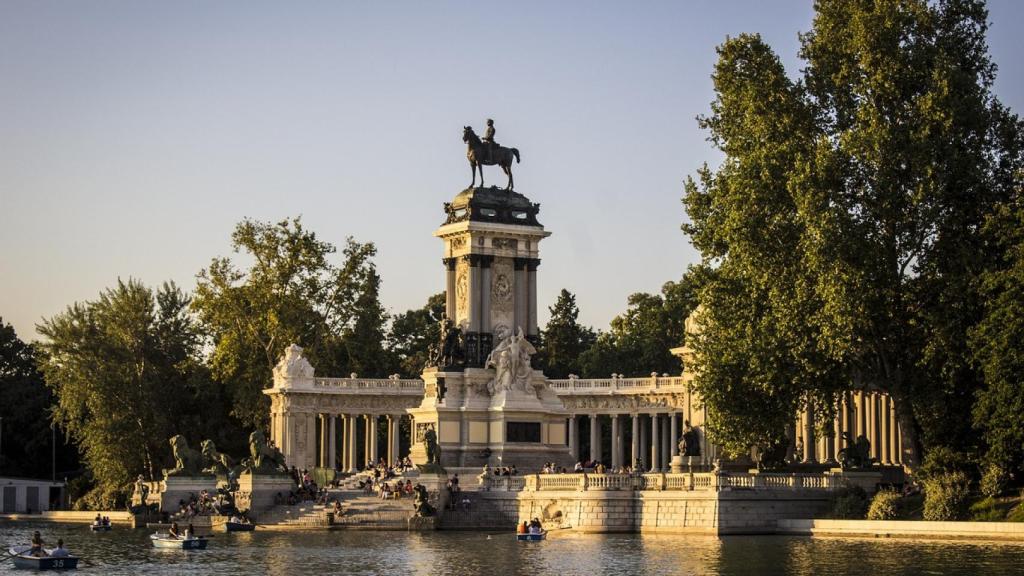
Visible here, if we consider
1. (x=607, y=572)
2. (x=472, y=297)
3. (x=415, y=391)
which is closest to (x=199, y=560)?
(x=607, y=572)

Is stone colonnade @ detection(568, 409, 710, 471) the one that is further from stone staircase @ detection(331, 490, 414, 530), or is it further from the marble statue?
stone staircase @ detection(331, 490, 414, 530)

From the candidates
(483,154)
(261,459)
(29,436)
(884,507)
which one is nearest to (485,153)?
(483,154)

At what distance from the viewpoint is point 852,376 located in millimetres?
68500

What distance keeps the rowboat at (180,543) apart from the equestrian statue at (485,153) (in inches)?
1098

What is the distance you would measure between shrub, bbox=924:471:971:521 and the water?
11.7ft

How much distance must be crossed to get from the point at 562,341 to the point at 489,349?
42533 mm

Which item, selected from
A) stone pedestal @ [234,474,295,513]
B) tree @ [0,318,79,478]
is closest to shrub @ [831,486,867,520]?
stone pedestal @ [234,474,295,513]

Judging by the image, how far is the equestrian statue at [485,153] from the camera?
87.6m

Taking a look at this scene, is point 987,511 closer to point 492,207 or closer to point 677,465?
point 677,465

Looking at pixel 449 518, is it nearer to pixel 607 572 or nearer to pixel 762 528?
pixel 762 528

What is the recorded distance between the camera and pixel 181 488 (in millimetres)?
84188

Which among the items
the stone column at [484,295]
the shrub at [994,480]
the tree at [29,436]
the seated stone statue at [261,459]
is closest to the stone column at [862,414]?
the stone column at [484,295]

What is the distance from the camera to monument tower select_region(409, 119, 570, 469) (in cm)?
8375

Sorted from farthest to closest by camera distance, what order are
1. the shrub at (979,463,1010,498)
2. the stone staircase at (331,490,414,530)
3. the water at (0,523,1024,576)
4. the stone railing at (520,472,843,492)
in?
the stone staircase at (331,490,414,530), the stone railing at (520,472,843,492), the shrub at (979,463,1010,498), the water at (0,523,1024,576)
